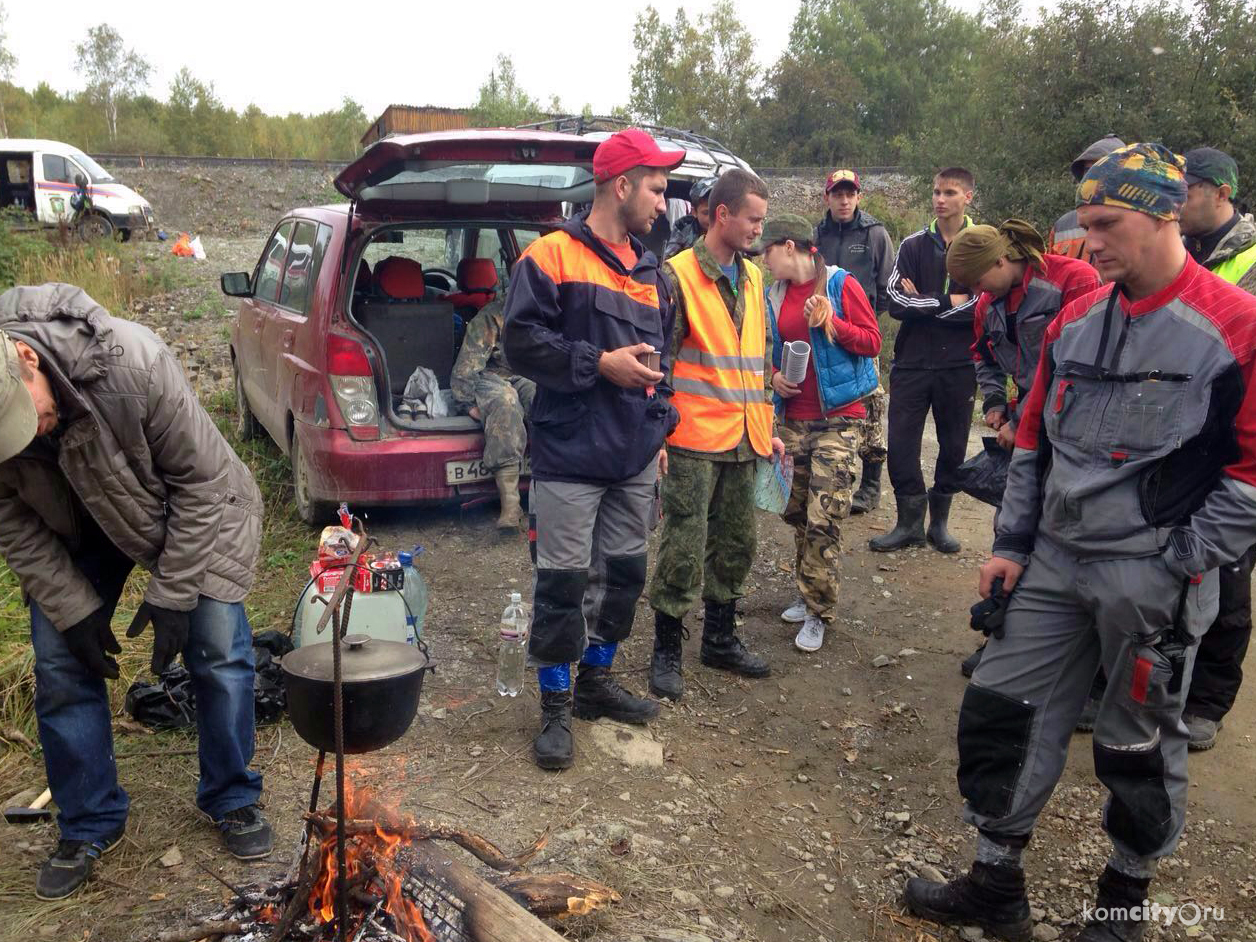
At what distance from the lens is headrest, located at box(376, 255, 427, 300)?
18.9 feet

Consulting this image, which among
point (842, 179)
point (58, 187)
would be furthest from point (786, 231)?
point (58, 187)

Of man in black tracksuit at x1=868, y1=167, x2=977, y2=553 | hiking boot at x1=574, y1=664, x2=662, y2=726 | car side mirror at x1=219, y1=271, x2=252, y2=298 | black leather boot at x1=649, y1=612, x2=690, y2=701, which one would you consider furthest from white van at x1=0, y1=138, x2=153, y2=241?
hiking boot at x1=574, y1=664, x2=662, y2=726

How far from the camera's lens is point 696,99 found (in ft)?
131

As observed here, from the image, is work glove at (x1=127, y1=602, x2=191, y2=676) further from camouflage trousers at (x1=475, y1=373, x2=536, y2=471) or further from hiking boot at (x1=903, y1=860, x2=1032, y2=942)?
camouflage trousers at (x1=475, y1=373, x2=536, y2=471)

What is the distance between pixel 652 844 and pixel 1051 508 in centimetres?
161

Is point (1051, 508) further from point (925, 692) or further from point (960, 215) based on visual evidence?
point (960, 215)

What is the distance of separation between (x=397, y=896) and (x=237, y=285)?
516 centimetres

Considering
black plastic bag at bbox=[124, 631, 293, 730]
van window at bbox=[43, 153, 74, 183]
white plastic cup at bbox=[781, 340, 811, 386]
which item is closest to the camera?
black plastic bag at bbox=[124, 631, 293, 730]

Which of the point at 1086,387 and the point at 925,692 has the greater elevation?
the point at 1086,387

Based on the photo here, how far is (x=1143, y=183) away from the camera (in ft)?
7.49

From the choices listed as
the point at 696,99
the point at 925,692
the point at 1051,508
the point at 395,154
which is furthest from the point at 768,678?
the point at 696,99

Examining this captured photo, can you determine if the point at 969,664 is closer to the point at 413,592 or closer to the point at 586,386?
the point at 586,386

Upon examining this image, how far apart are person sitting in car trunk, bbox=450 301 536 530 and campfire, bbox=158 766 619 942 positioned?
2.84 m

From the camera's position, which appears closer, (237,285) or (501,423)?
(501,423)
